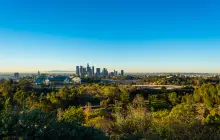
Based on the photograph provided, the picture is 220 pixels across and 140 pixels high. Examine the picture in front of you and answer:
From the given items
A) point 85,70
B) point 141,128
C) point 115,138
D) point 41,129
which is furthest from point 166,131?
point 85,70

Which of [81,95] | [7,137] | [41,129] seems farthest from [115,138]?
[81,95]

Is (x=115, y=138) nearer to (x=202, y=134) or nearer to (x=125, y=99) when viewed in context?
(x=202, y=134)

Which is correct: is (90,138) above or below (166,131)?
above

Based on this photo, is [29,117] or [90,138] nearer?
[29,117]

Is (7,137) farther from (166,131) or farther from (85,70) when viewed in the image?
(85,70)

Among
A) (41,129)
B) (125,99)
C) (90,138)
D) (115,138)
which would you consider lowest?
(125,99)

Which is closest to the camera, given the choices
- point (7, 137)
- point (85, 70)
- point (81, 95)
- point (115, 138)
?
point (7, 137)

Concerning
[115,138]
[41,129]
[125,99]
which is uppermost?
[41,129]

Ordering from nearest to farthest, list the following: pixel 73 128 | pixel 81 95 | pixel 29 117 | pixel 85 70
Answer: pixel 29 117, pixel 73 128, pixel 81 95, pixel 85 70

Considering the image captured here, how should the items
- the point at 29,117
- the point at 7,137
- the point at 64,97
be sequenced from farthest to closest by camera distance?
the point at 64,97 → the point at 29,117 → the point at 7,137
